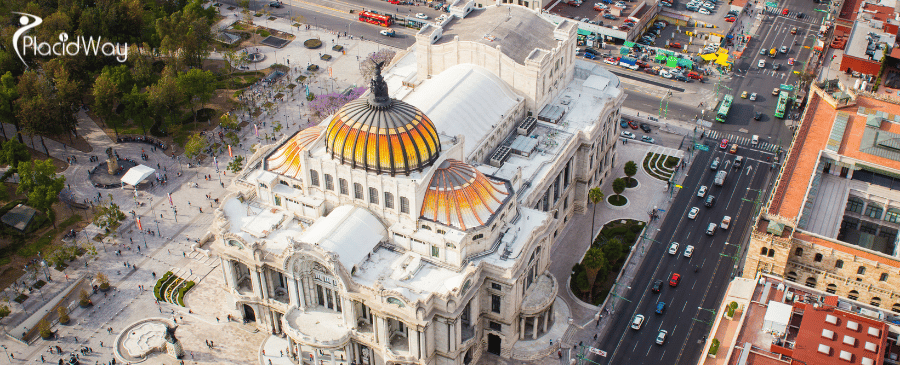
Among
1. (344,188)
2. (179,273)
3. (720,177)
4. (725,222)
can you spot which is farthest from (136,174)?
(720,177)

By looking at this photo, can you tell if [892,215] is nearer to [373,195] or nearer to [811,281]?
[811,281]

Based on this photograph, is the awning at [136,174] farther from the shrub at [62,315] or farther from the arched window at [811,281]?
the arched window at [811,281]

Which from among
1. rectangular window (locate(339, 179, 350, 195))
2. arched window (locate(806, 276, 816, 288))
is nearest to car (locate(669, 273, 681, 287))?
arched window (locate(806, 276, 816, 288))

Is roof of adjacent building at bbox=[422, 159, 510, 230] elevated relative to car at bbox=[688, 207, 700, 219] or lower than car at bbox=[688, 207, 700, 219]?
elevated

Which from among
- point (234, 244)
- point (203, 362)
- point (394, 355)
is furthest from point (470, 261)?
point (203, 362)

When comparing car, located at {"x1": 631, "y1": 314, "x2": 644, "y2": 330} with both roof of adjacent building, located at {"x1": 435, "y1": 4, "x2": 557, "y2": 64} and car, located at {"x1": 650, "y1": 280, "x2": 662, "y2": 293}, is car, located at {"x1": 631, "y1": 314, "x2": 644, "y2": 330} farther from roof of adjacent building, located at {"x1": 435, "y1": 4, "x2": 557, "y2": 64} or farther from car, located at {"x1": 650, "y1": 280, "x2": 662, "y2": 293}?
roof of adjacent building, located at {"x1": 435, "y1": 4, "x2": 557, "y2": 64}

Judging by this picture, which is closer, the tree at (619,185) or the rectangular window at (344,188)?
the rectangular window at (344,188)

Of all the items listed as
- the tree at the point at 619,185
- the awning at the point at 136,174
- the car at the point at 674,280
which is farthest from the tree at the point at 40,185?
the car at the point at 674,280

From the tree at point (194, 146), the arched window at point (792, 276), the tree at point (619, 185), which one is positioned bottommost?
the tree at point (194, 146)
